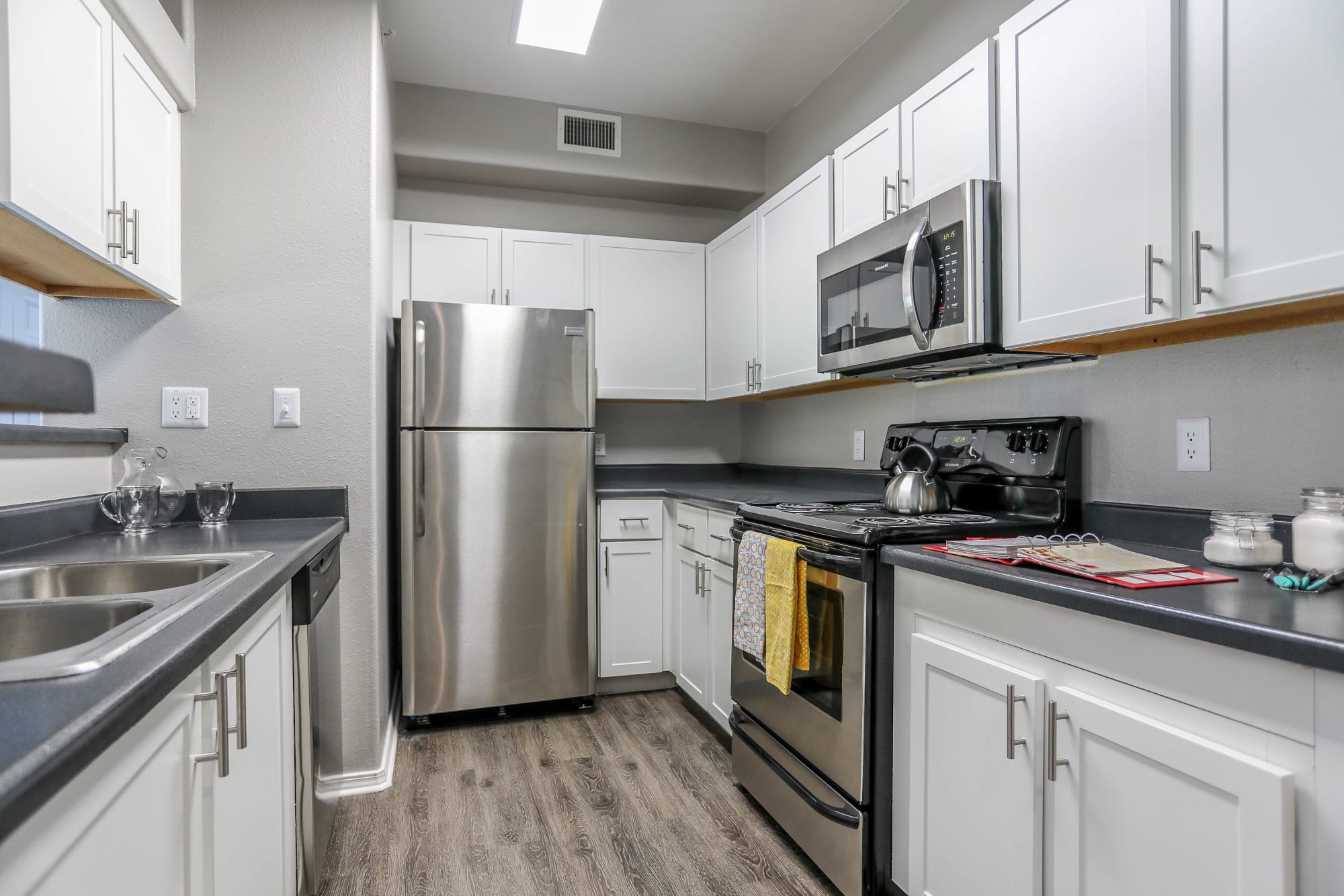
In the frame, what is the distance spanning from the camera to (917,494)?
6.61 feet

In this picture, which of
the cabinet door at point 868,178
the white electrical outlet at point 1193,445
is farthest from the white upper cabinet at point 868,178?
the white electrical outlet at point 1193,445

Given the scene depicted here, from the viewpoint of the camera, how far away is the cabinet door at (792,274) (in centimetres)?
248

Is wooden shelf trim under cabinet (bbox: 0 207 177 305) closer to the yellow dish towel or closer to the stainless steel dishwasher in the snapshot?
the stainless steel dishwasher

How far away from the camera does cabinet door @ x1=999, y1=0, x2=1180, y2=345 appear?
1338mm

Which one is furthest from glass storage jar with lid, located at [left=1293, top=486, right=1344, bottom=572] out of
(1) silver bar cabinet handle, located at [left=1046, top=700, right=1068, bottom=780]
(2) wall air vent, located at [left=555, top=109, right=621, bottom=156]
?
(2) wall air vent, located at [left=555, top=109, right=621, bottom=156]

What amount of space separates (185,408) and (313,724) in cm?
105

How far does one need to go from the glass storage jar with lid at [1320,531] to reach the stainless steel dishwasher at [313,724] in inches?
75.9

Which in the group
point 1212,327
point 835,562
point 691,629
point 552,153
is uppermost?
point 552,153

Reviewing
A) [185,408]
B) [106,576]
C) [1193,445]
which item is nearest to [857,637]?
[1193,445]

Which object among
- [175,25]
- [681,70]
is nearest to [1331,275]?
[681,70]

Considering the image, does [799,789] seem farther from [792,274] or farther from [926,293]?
[792,274]

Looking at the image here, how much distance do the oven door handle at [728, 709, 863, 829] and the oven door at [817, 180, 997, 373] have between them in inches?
45.4

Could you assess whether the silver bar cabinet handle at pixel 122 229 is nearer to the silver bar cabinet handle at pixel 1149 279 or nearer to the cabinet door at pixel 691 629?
the cabinet door at pixel 691 629

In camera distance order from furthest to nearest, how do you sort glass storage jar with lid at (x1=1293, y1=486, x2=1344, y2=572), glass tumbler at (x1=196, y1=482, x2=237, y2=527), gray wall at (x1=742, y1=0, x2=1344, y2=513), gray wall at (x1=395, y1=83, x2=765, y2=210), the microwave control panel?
gray wall at (x1=395, y1=83, x2=765, y2=210) < glass tumbler at (x1=196, y1=482, x2=237, y2=527) < the microwave control panel < gray wall at (x1=742, y1=0, x2=1344, y2=513) < glass storage jar with lid at (x1=1293, y1=486, x2=1344, y2=572)
